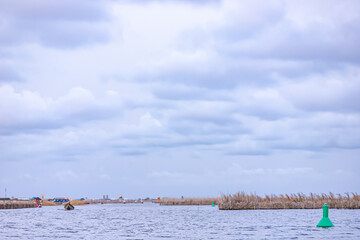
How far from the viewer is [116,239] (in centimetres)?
4388

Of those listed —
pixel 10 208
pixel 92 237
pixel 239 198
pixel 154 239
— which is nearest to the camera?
pixel 154 239

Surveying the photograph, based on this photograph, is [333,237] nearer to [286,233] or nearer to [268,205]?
[286,233]

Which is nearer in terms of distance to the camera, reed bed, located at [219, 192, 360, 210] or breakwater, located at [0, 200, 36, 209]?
reed bed, located at [219, 192, 360, 210]

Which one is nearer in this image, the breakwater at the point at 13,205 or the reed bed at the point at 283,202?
the reed bed at the point at 283,202

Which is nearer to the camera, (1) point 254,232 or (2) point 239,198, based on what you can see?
(1) point 254,232

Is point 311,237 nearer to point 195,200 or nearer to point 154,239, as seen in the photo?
point 154,239

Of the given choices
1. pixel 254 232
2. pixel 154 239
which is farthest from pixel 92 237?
pixel 254 232

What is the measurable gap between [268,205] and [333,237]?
56550 mm

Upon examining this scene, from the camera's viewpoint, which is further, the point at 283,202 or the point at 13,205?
the point at 13,205

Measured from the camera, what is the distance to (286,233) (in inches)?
1823

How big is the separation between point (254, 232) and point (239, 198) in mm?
46160

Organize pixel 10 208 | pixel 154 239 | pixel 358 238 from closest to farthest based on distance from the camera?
pixel 358 238
pixel 154 239
pixel 10 208

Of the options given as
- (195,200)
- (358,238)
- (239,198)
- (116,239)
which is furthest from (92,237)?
(195,200)

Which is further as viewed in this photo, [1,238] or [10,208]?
[10,208]
